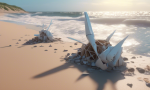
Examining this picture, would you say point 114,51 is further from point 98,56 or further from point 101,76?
point 101,76

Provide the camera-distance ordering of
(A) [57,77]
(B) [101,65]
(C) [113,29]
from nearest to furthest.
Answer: (A) [57,77]
(B) [101,65]
(C) [113,29]

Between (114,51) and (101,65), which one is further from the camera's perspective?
(101,65)

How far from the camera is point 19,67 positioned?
1948 mm

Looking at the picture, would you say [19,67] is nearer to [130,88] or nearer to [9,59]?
[9,59]

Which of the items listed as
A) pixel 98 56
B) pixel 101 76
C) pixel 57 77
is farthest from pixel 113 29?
pixel 57 77

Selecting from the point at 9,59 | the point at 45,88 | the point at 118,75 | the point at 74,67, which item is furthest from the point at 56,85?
the point at 9,59

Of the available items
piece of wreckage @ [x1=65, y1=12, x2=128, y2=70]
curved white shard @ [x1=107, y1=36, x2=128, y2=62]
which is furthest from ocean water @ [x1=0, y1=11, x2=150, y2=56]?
curved white shard @ [x1=107, y1=36, x2=128, y2=62]

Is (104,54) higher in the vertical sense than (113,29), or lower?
higher

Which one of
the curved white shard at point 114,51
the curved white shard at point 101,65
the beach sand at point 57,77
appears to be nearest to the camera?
the beach sand at point 57,77

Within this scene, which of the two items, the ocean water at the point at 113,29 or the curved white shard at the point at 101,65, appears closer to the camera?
the curved white shard at the point at 101,65

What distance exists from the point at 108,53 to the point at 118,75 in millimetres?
412

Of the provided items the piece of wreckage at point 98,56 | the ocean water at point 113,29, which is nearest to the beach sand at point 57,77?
the piece of wreckage at point 98,56

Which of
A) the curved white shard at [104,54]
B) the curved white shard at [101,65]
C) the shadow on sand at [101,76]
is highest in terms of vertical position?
the curved white shard at [104,54]

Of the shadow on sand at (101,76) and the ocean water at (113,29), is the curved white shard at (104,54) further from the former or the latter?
the ocean water at (113,29)
